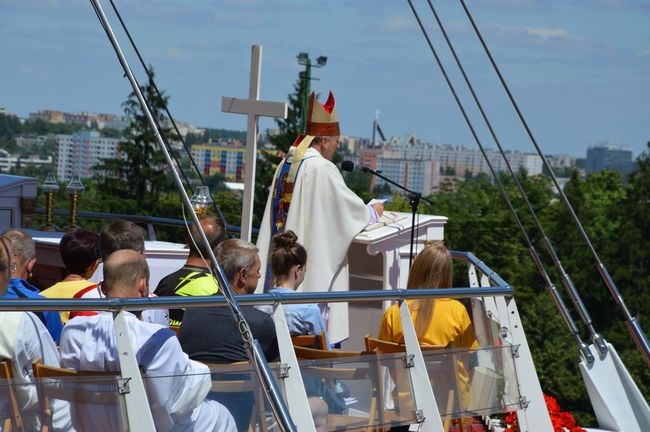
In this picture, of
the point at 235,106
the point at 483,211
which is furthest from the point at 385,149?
the point at 235,106

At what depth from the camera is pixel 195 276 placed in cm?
621

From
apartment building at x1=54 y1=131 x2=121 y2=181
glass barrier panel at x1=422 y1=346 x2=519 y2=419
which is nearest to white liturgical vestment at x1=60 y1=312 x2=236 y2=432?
glass barrier panel at x1=422 y1=346 x2=519 y2=419

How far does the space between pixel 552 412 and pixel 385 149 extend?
19313 cm

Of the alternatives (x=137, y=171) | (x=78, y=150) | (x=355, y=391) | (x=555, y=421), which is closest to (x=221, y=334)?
(x=355, y=391)

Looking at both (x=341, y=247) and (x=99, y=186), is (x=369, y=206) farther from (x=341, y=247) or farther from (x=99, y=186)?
(x=99, y=186)

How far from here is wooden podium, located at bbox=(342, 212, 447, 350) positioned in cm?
870

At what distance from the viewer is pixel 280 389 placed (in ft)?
15.9

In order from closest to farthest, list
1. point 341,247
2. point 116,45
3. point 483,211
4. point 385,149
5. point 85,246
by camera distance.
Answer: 1. point 116,45
2. point 85,246
3. point 341,247
4. point 483,211
5. point 385,149

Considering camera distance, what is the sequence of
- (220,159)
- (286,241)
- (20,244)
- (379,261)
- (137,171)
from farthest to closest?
(220,159), (137,171), (379,261), (286,241), (20,244)

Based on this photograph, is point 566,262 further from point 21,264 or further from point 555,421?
point 21,264

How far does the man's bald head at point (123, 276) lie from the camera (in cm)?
466

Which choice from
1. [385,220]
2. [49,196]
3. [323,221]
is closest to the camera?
[323,221]

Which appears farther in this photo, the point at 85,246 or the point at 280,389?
the point at 85,246

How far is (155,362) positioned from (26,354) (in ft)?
1.52
